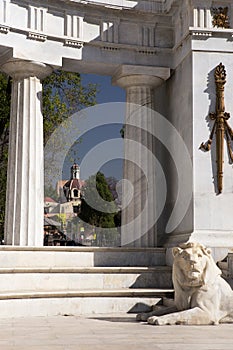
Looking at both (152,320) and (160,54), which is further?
(160,54)

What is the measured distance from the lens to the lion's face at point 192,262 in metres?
18.4

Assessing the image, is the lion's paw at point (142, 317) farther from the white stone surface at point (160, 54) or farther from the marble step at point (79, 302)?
the white stone surface at point (160, 54)

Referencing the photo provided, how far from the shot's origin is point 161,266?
25.4 meters

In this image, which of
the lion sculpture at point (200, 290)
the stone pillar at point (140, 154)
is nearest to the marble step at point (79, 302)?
the lion sculpture at point (200, 290)

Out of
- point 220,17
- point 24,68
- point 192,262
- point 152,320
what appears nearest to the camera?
point 152,320

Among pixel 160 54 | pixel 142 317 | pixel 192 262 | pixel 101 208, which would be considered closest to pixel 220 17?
pixel 160 54

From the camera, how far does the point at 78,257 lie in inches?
961

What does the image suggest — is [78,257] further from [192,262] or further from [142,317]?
[192,262]

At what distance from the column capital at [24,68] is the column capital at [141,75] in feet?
11.6

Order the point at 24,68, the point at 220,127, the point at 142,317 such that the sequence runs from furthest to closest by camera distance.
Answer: the point at 24,68, the point at 220,127, the point at 142,317

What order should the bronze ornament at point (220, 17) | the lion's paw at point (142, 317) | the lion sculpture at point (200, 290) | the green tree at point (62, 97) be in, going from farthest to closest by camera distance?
the green tree at point (62, 97) < the bronze ornament at point (220, 17) < the lion's paw at point (142, 317) < the lion sculpture at point (200, 290)

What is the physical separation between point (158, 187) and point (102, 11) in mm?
8583

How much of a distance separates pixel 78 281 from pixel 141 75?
10.5m

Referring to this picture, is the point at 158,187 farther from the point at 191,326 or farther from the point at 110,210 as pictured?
the point at 110,210
